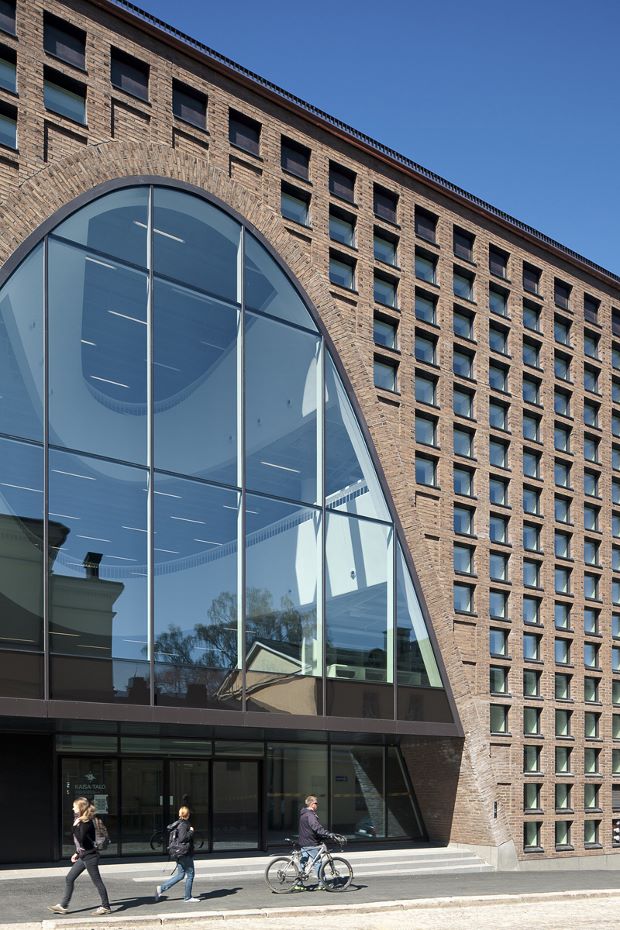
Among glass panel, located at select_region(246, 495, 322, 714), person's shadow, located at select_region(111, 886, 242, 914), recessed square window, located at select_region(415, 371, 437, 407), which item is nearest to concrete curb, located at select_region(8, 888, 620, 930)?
person's shadow, located at select_region(111, 886, 242, 914)

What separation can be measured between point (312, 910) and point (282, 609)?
37.9 feet

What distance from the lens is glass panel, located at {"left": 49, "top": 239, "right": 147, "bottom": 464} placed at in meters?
27.8

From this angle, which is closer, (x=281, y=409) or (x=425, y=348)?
(x=281, y=409)

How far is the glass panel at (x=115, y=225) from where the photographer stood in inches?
1153

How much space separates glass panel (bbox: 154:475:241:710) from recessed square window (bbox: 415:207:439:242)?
13.4 metres

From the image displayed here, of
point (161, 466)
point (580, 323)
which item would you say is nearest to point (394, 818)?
point (161, 466)

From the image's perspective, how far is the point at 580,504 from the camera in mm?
42656

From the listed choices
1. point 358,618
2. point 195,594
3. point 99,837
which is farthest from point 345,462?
point 99,837

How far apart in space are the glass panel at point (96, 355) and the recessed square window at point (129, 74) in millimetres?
5571

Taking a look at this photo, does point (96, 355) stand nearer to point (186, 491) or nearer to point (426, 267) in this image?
point (186, 491)

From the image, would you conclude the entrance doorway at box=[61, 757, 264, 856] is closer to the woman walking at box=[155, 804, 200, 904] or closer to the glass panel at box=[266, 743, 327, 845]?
the glass panel at box=[266, 743, 327, 845]

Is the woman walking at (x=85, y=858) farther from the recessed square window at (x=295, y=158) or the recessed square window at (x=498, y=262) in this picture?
the recessed square window at (x=498, y=262)

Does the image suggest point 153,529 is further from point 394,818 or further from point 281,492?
point 394,818

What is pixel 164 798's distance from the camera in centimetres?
3059
